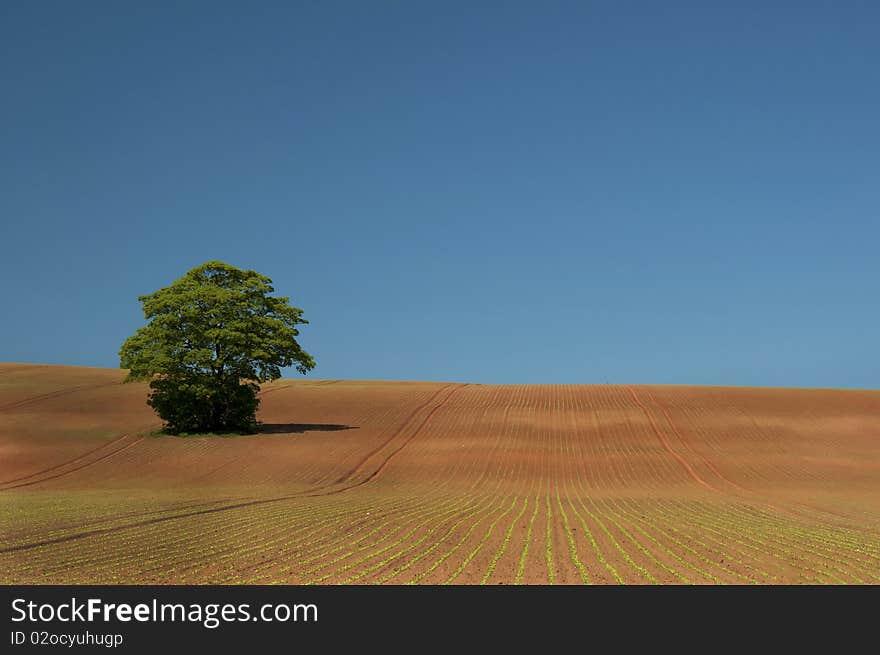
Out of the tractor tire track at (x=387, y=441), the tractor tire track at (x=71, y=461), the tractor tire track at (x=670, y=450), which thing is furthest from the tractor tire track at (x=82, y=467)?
the tractor tire track at (x=670, y=450)

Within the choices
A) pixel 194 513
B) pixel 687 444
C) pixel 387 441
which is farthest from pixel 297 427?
pixel 194 513

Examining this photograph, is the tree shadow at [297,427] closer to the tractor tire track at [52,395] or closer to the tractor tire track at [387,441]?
the tractor tire track at [387,441]

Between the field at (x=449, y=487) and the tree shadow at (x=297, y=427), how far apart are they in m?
0.50

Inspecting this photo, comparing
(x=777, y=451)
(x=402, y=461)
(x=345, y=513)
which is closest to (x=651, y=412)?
(x=777, y=451)

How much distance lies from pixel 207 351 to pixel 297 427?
8775mm

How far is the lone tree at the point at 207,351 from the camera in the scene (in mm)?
44500

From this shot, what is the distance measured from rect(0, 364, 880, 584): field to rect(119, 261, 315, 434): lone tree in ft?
8.25

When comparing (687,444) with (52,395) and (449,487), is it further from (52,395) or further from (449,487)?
(52,395)

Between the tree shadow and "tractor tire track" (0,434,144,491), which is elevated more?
the tree shadow

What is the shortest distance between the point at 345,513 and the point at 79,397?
45.0m

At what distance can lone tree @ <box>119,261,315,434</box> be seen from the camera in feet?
146

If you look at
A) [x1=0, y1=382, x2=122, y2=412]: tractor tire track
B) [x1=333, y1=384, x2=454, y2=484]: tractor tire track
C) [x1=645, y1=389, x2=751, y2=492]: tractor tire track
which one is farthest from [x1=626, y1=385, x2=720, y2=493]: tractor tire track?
[x1=0, y1=382, x2=122, y2=412]: tractor tire track

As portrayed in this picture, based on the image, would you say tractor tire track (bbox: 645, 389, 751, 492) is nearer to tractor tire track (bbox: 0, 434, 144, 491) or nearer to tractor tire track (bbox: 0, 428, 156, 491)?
tractor tire track (bbox: 0, 434, 144, 491)
